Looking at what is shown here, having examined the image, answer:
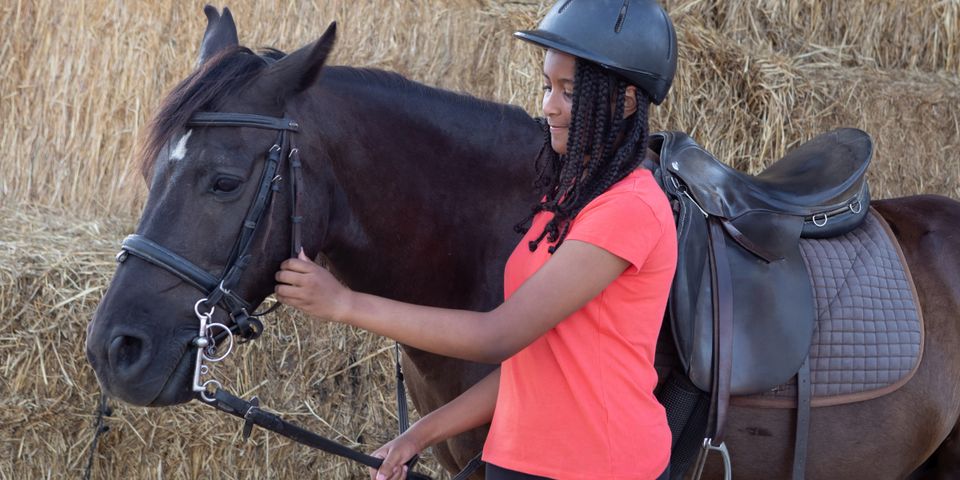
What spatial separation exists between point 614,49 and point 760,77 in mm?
2489

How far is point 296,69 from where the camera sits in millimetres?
2014

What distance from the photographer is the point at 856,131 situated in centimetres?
287

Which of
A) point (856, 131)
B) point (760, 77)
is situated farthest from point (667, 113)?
point (856, 131)

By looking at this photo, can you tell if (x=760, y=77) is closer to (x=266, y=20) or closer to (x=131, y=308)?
(x=266, y=20)

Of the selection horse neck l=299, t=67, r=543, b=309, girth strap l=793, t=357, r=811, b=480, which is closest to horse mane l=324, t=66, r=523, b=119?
horse neck l=299, t=67, r=543, b=309

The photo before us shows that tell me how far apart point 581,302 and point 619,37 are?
57 centimetres

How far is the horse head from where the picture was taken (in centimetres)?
184

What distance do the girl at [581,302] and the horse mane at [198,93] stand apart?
1.42 feet

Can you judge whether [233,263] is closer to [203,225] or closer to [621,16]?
[203,225]

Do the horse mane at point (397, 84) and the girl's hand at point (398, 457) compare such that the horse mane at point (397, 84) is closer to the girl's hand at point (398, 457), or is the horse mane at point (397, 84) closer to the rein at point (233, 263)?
the rein at point (233, 263)

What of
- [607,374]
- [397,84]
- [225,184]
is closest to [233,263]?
[225,184]

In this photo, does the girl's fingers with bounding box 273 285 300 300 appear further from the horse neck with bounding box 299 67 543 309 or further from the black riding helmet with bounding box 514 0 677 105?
the black riding helmet with bounding box 514 0 677 105

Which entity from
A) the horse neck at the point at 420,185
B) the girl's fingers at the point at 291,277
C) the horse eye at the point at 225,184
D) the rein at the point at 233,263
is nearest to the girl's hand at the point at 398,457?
the rein at the point at 233,263

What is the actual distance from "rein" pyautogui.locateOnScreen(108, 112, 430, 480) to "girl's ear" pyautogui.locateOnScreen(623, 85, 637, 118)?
707 mm
